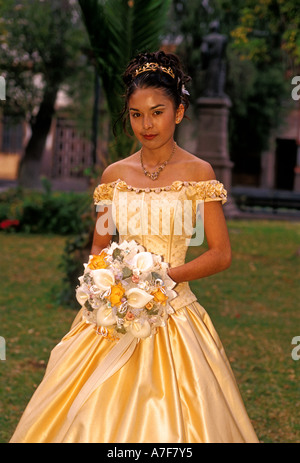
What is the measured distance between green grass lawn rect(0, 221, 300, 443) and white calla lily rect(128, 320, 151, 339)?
249 centimetres

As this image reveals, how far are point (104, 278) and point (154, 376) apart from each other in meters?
0.51

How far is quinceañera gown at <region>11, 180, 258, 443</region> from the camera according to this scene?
260 cm

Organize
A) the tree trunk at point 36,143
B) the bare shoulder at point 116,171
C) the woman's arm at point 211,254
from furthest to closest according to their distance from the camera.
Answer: the tree trunk at point 36,143 < the bare shoulder at point 116,171 < the woman's arm at point 211,254

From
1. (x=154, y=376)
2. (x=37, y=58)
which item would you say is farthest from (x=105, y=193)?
(x=37, y=58)

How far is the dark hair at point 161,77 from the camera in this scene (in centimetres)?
280

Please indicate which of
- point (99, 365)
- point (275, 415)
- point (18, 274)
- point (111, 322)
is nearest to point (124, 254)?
point (111, 322)

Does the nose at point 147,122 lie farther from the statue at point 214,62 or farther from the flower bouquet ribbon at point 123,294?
the statue at point 214,62

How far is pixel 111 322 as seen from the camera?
2.55 m

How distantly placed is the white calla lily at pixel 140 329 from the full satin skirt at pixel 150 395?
0.65ft

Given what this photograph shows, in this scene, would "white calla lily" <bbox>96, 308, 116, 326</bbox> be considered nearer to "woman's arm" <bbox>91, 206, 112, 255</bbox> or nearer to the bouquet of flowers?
the bouquet of flowers

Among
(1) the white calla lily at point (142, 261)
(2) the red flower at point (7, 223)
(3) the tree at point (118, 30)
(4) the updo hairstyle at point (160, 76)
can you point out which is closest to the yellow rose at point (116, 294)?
(1) the white calla lily at point (142, 261)

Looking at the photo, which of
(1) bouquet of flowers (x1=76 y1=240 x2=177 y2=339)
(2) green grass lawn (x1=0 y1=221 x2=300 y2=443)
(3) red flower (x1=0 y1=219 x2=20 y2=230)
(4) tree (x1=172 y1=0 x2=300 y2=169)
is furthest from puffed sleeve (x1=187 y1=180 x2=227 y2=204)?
(4) tree (x1=172 y1=0 x2=300 y2=169)

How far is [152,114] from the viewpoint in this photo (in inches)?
111
